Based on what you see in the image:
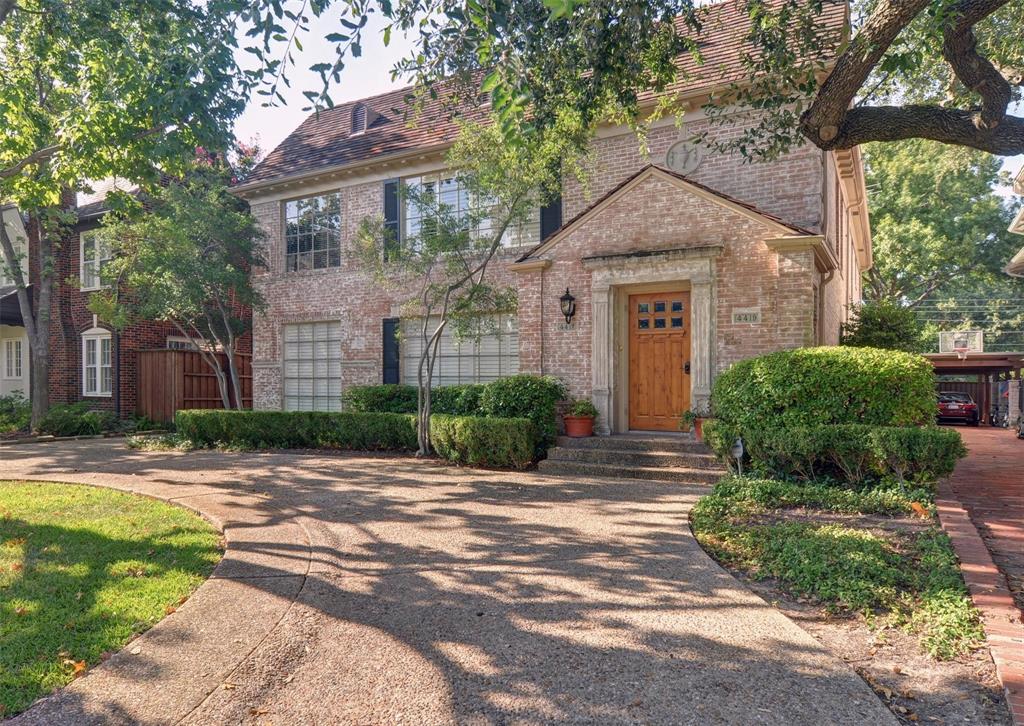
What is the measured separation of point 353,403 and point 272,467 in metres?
3.24

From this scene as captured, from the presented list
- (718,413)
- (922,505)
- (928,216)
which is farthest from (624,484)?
(928,216)

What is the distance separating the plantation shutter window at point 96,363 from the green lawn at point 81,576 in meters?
11.9

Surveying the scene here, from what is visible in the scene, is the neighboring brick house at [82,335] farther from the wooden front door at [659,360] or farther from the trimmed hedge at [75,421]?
the wooden front door at [659,360]

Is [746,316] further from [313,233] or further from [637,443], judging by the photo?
[313,233]

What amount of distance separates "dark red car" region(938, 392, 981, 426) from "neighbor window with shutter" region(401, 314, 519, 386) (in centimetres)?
1790

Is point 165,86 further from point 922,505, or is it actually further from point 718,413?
point 922,505

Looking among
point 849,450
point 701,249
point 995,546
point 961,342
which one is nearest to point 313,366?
point 701,249

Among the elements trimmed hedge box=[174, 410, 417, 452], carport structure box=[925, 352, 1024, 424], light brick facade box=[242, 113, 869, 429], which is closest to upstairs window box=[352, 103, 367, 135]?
light brick facade box=[242, 113, 869, 429]

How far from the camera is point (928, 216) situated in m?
25.2

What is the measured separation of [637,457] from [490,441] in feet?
6.98

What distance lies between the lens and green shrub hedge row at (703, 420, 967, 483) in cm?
638

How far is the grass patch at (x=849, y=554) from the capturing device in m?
3.50

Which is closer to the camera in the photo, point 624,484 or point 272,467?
point 624,484

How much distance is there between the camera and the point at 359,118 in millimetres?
15203
